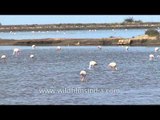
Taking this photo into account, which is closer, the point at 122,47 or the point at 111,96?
the point at 111,96

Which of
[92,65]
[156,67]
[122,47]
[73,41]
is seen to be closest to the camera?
[92,65]

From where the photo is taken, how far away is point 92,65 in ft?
33.0
